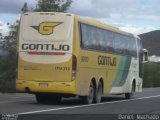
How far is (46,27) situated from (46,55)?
109cm

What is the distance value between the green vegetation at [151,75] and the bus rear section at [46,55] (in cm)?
3555

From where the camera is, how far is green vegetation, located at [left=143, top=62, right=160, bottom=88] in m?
58.8

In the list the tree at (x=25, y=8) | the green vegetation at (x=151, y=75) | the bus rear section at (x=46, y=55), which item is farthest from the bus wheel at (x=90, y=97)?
the green vegetation at (x=151, y=75)

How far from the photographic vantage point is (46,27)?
2386 centimetres

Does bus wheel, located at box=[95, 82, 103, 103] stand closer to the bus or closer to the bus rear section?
the bus

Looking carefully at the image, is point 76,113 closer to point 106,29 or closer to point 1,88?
point 106,29

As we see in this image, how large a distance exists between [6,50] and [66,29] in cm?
1767

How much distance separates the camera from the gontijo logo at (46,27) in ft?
77.9

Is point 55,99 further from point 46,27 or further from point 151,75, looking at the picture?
point 151,75

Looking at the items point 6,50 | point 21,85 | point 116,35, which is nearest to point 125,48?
point 116,35

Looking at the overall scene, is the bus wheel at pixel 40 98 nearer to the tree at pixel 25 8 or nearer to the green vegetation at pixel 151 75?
the tree at pixel 25 8

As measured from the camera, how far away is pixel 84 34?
2434cm

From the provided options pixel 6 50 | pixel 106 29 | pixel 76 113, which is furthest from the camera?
pixel 6 50

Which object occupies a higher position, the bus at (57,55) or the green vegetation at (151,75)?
the bus at (57,55)
